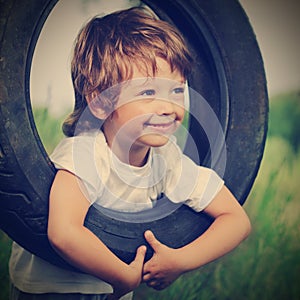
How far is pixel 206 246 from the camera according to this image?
2246 millimetres

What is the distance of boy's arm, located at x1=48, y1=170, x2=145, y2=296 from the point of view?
201 centimetres

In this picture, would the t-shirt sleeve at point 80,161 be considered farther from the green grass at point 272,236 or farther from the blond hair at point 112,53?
the green grass at point 272,236

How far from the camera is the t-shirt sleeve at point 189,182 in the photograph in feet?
7.27

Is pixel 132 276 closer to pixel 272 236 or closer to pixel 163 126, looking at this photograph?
pixel 163 126

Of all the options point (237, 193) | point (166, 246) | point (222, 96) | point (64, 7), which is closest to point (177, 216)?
point (166, 246)

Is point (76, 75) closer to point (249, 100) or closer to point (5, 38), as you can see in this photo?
point (5, 38)

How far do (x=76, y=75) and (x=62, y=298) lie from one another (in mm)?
756

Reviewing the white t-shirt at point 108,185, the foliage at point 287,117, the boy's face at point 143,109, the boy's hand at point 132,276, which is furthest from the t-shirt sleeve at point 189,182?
the foliage at point 287,117

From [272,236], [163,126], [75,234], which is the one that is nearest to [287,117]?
[272,236]

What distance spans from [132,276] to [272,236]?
64 cm

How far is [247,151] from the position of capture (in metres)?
2.34

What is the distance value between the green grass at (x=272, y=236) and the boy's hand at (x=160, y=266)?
0.50 feet

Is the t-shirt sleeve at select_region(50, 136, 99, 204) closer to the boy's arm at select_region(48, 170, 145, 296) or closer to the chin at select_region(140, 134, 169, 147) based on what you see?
the boy's arm at select_region(48, 170, 145, 296)

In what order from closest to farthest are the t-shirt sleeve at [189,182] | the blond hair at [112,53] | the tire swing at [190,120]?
the tire swing at [190,120]
the blond hair at [112,53]
the t-shirt sleeve at [189,182]
